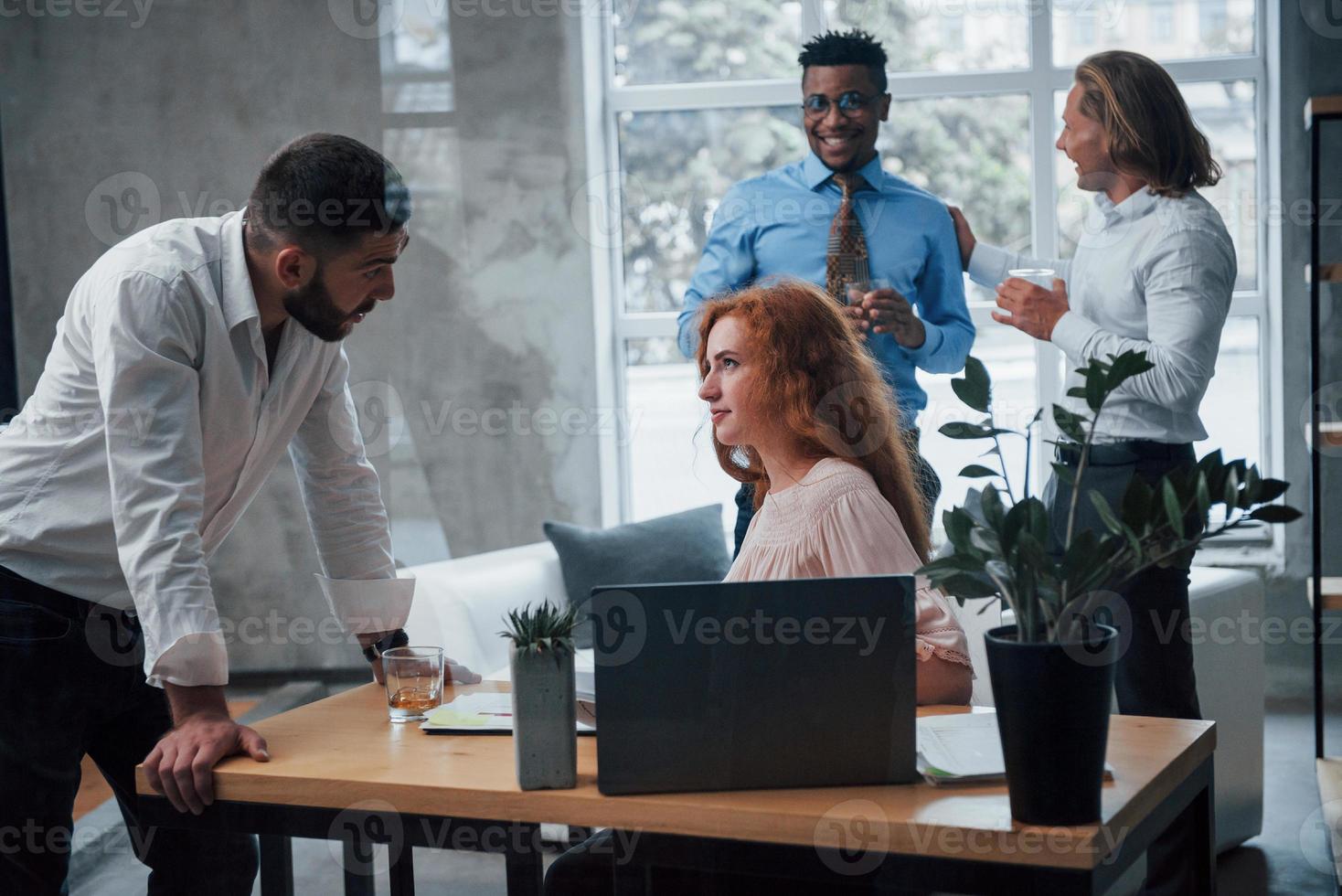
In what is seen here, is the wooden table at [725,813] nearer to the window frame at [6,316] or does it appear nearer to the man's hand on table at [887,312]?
the man's hand on table at [887,312]

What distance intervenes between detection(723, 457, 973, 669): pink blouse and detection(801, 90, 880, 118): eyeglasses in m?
1.45

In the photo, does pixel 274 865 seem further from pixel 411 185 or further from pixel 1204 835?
pixel 411 185

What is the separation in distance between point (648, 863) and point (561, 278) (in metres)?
3.34

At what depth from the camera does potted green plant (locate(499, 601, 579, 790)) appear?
51.1 inches

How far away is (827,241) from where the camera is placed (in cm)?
303

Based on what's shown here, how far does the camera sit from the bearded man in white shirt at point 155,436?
1.63 meters

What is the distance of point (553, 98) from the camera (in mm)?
4367

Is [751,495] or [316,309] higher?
[316,309]

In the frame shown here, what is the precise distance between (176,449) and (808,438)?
33.0 inches

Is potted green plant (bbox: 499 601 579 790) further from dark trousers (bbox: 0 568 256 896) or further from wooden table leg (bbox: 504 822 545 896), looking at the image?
dark trousers (bbox: 0 568 256 896)

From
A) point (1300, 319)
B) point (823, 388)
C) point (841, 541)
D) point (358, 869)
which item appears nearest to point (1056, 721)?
point (841, 541)

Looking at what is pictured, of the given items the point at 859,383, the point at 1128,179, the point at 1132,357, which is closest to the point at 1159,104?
the point at 1128,179

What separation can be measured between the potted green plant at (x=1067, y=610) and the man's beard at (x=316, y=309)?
999 mm

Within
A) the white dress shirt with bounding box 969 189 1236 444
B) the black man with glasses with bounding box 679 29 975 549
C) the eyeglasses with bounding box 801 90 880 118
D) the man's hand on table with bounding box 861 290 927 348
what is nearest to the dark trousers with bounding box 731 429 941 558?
the black man with glasses with bounding box 679 29 975 549
